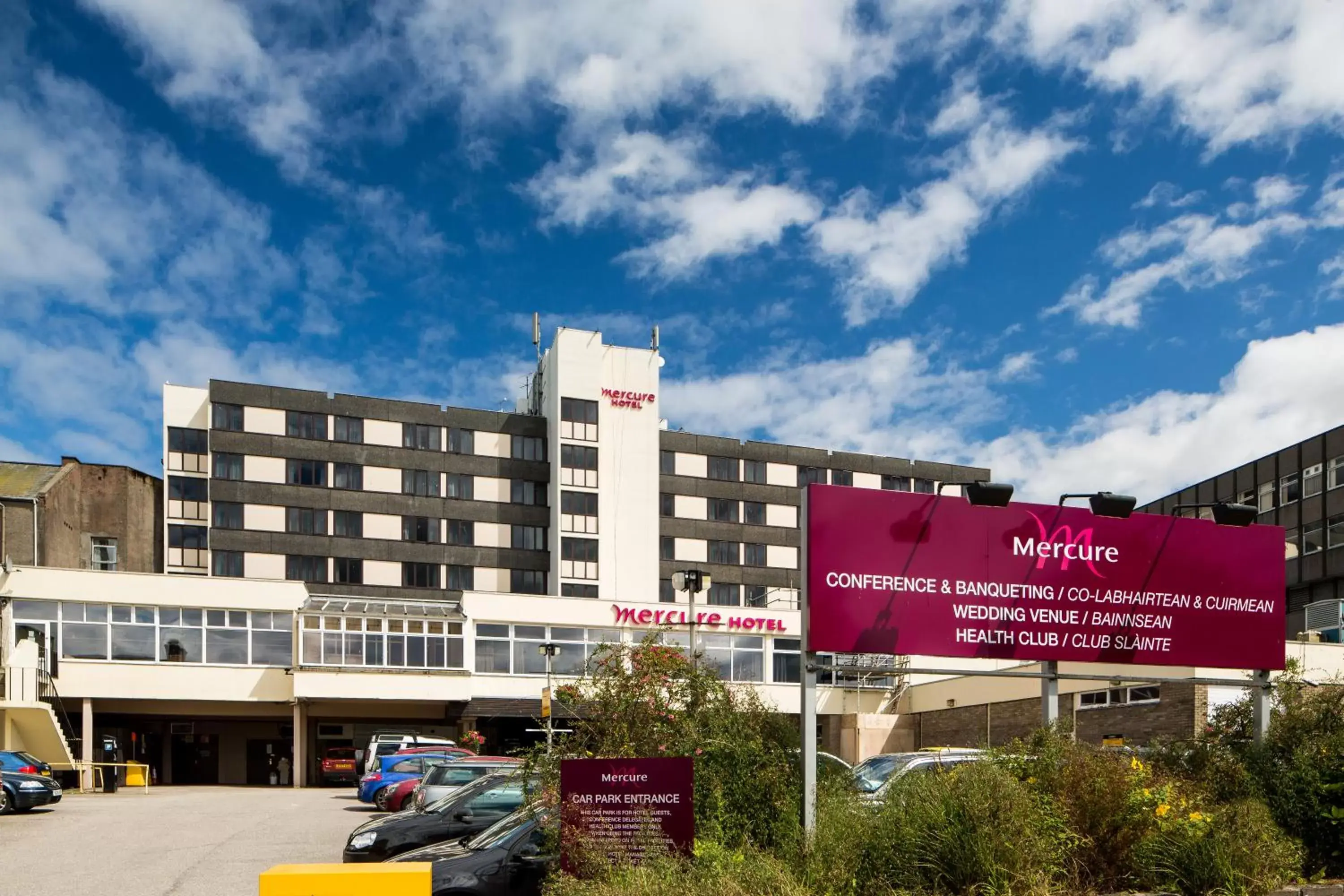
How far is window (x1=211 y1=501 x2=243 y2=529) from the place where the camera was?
199 ft

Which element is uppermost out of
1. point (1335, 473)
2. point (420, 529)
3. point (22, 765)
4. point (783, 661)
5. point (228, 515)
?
point (1335, 473)

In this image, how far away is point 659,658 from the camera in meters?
14.9

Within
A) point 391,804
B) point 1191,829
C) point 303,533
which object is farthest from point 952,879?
point 303,533

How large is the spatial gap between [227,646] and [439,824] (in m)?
35.4

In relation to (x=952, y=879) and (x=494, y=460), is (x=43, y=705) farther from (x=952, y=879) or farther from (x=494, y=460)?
(x=952, y=879)

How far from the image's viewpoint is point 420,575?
→ 210 ft

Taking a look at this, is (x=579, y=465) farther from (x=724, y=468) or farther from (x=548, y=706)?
(x=548, y=706)

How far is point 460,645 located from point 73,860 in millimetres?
31489

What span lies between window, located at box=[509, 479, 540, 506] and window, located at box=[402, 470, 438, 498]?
403cm

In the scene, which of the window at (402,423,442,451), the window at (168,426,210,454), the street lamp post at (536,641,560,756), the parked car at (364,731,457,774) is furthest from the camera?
the window at (402,423,442,451)

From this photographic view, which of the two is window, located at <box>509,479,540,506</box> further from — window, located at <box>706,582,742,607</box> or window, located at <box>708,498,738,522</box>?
window, located at <box>706,582,742,607</box>

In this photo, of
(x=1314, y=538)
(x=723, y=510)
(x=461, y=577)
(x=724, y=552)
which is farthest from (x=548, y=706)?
(x=1314, y=538)

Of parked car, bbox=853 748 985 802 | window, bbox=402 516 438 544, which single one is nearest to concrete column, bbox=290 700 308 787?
window, bbox=402 516 438 544

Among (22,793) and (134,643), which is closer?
(22,793)
